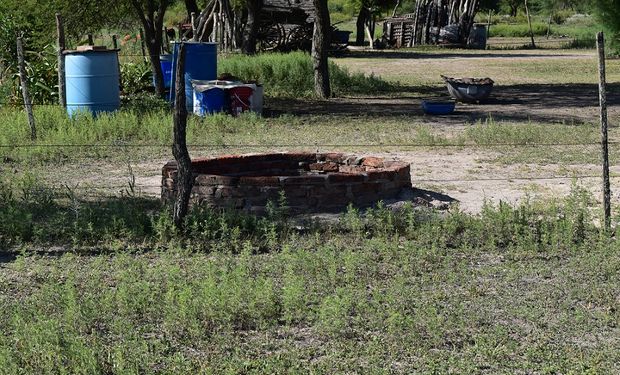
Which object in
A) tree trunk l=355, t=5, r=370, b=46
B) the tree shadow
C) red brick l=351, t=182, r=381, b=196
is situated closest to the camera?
red brick l=351, t=182, r=381, b=196

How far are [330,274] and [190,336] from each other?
4.42 feet

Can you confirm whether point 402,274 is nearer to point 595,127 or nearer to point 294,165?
point 294,165

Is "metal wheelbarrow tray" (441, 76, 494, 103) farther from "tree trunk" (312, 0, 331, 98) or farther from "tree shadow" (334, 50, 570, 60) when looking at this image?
"tree shadow" (334, 50, 570, 60)

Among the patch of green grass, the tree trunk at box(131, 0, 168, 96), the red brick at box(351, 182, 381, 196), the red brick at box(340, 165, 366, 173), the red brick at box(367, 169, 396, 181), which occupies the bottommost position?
the patch of green grass

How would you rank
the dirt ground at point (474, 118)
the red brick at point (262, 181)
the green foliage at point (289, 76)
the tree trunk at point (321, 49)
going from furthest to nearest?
the green foliage at point (289, 76) < the tree trunk at point (321, 49) < the dirt ground at point (474, 118) < the red brick at point (262, 181)

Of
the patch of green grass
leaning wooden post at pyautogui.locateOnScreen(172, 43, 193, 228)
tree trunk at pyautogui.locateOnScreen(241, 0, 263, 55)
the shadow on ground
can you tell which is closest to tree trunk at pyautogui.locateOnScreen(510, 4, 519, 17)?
tree trunk at pyautogui.locateOnScreen(241, 0, 263, 55)

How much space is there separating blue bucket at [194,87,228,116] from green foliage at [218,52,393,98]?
14.7 feet

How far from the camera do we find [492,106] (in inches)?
699

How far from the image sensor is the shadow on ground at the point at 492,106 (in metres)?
16.1

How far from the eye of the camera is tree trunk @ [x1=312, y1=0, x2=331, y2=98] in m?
19.5

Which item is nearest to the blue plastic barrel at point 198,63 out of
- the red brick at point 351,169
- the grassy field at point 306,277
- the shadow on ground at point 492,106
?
the shadow on ground at point 492,106

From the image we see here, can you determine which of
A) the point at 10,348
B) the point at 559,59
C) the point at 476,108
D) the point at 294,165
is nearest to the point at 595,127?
the point at 476,108

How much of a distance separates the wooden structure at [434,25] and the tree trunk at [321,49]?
20755mm

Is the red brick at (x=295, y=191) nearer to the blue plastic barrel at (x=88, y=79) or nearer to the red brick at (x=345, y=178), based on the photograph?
the red brick at (x=345, y=178)
